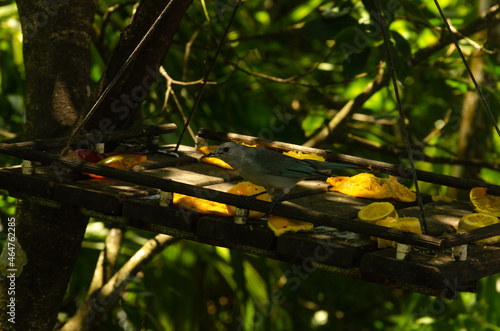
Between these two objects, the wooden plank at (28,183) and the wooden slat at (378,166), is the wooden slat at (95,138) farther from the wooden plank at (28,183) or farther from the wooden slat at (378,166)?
the wooden slat at (378,166)

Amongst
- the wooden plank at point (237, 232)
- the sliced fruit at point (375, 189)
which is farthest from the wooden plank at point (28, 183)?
the sliced fruit at point (375, 189)

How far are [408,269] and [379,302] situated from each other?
20.9 ft

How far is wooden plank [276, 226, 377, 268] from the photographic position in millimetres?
2371

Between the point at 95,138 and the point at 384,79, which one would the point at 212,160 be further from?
the point at 384,79

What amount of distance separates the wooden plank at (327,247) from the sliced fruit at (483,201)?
819 millimetres

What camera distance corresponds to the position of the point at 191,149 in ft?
13.3

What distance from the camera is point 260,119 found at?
6.46 m

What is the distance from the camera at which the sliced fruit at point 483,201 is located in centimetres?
312

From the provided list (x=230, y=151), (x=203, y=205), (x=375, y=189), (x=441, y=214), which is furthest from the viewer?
(x=375, y=189)

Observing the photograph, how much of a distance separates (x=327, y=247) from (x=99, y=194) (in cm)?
102

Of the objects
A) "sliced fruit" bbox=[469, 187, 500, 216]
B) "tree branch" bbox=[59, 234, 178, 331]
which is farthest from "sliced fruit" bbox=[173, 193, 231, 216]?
"tree branch" bbox=[59, 234, 178, 331]

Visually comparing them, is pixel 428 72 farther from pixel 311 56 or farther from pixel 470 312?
pixel 470 312

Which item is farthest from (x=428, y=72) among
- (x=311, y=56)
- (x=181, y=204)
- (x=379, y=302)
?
(x=181, y=204)

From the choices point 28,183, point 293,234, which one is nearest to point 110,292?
point 28,183
